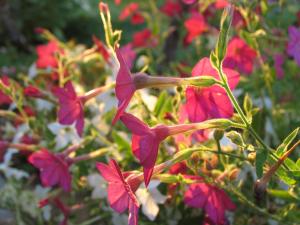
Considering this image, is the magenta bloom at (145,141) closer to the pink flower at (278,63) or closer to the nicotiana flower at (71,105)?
the nicotiana flower at (71,105)

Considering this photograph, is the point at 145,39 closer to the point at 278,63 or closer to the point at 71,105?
the point at 278,63

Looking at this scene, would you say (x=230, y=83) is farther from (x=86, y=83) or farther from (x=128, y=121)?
(x=86, y=83)

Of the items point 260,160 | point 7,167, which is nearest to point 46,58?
point 7,167

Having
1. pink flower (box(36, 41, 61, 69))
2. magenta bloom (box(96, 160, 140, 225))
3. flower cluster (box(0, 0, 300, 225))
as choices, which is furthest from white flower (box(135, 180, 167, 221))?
pink flower (box(36, 41, 61, 69))

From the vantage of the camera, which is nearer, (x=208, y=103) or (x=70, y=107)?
(x=208, y=103)

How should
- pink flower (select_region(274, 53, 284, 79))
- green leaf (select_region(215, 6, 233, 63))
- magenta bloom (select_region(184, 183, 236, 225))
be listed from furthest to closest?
pink flower (select_region(274, 53, 284, 79)), magenta bloom (select_region(184, 183, 236, 225)), green leaf (select_region(215, 6, 233, 63))

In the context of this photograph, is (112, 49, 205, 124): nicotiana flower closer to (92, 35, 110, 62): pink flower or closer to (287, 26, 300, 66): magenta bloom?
(287, 26, 300, 66): magenta bloom
